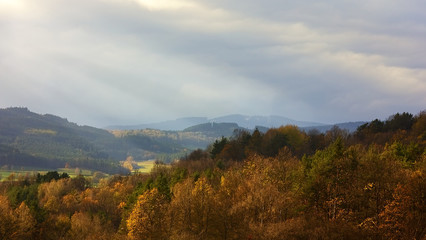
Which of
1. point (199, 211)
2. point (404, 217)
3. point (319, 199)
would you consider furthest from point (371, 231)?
point (199, 211)

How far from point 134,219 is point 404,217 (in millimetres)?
30317

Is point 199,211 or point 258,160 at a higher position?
point 258,160

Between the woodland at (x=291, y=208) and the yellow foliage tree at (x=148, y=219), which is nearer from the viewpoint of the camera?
the woodland at (x=291, y=208)

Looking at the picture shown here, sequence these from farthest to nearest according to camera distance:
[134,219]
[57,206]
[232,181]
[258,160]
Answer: [57,206], [258,160], [232,181], [134,219]

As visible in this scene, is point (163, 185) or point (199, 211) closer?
point (199, 211)

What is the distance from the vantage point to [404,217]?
2858cm

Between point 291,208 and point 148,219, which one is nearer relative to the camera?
point 291,208

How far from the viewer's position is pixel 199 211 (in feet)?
135

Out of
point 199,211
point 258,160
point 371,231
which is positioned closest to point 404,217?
point 371,231

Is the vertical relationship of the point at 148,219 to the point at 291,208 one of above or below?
below

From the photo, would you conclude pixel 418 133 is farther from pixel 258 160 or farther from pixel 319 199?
pixel 319 199

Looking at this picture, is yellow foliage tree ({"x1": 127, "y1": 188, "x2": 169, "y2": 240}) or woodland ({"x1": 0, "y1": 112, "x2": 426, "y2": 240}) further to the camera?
yellow foliage tree ({"x1": 127, "y1": 188, "x2": 169, "y2": 240})

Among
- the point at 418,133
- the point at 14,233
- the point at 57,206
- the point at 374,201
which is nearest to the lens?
the point at 374,201

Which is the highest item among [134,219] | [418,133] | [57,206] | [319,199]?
[418,133]
